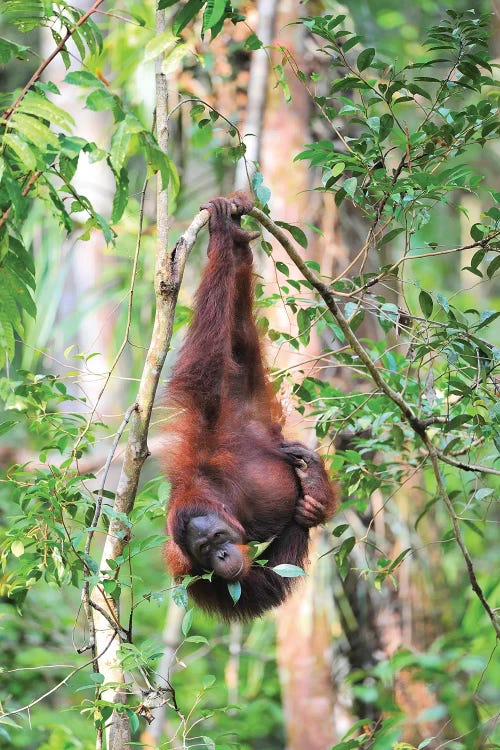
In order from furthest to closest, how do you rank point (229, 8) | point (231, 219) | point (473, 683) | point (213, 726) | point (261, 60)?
point (213, 726) → point (261, 60) → point (473, 683) → point (231, 219) → point (229, 8)

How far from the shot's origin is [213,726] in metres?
7.39

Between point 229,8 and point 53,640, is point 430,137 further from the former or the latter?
point 53,640

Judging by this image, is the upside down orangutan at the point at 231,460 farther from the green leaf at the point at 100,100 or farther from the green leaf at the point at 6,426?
the green leaf at the point at 100,100

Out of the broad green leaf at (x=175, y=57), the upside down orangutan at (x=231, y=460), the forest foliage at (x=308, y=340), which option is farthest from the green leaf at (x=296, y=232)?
the broad green leaf at (x=175, y=57)

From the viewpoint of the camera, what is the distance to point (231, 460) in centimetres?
359

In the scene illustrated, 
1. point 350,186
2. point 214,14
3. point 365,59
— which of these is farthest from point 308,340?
point 214,14

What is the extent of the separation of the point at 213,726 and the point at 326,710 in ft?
5.78

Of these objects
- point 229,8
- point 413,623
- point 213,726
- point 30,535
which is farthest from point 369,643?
point 229,8

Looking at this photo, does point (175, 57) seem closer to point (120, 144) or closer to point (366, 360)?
point (120, 144)

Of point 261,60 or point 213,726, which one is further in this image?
point 213,726

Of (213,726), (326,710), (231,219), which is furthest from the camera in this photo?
(213,726)

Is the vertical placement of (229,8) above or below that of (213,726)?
above

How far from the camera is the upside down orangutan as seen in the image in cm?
330

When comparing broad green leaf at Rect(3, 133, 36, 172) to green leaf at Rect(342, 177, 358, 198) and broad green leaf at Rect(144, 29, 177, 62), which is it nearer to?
broad green leaf at Rect(144, 29, 177, 62)
